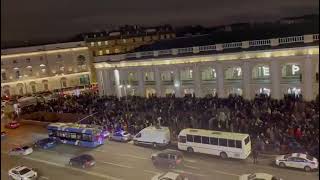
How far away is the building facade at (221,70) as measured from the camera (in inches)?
365

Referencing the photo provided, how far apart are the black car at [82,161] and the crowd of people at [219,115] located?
107 cm

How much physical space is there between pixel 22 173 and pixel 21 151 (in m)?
1.13

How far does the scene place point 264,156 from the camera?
7.34 m

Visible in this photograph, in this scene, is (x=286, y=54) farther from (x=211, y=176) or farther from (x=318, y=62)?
(x=211, y=176)

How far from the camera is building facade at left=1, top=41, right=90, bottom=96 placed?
5.54 meters

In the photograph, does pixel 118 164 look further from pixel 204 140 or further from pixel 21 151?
pixel 21 151

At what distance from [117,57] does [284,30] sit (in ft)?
17.9

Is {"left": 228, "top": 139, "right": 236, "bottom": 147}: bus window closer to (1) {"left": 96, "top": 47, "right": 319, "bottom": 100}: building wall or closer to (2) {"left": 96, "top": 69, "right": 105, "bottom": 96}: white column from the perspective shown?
(1) {"left": 96, "top": 47, "right": 319, "bottom": 100}: building wall

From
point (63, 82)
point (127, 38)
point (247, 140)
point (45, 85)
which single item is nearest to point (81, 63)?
→ point (63, 82)

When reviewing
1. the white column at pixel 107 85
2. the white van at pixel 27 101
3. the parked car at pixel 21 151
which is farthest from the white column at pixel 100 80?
the white van at pixel 27 101

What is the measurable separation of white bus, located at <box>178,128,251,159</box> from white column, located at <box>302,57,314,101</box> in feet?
6.96

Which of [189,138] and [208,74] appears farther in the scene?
[208,74]

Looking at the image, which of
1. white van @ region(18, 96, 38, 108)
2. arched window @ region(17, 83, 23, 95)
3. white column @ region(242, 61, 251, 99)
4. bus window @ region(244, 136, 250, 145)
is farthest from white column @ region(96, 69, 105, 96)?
white column @ region(242, 61, 251, 99)

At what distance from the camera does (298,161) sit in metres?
6.66
